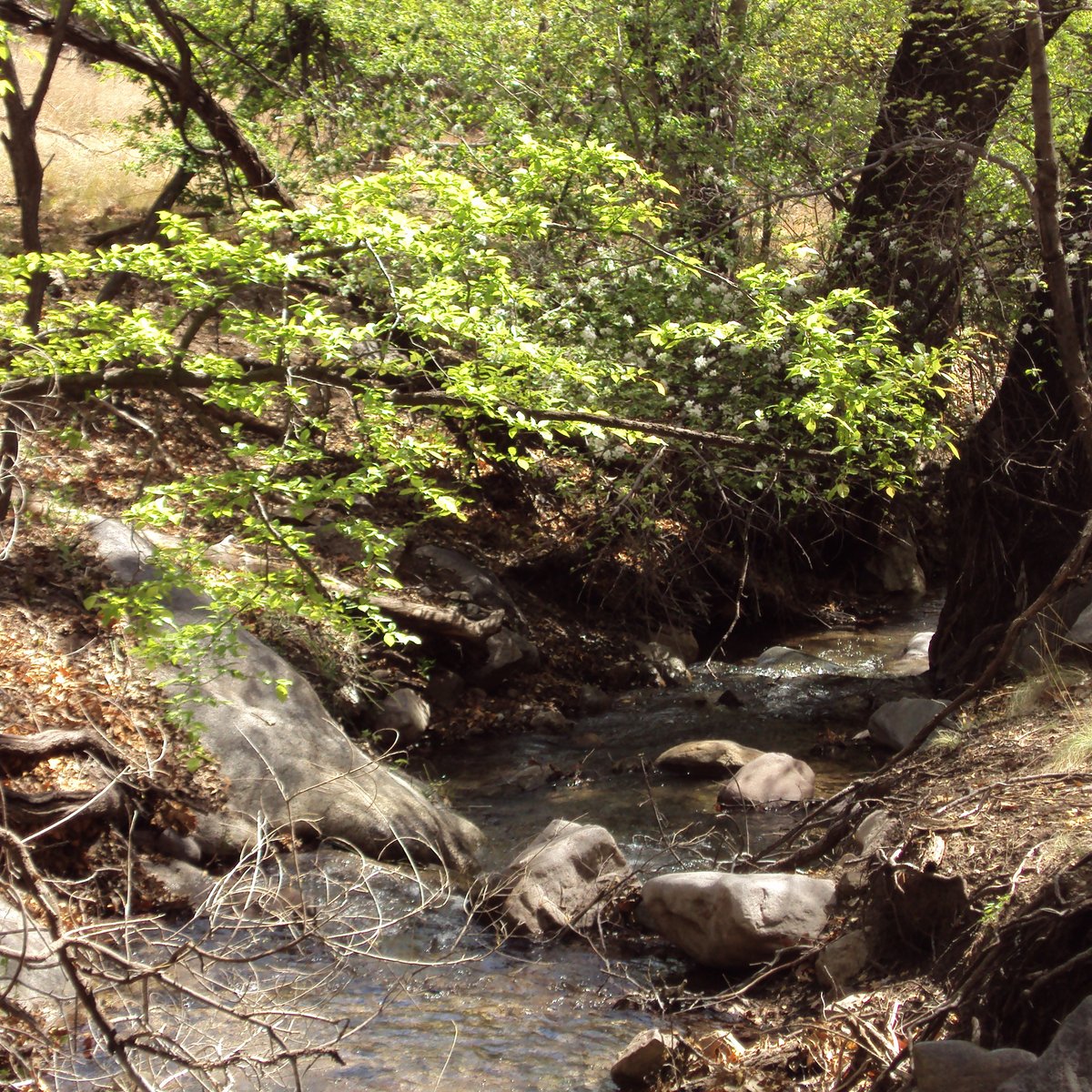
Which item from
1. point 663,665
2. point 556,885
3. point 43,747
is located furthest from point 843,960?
point 663,665

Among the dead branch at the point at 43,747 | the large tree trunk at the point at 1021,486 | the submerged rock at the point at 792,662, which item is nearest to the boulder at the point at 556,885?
the dead branch at the point at 43,747

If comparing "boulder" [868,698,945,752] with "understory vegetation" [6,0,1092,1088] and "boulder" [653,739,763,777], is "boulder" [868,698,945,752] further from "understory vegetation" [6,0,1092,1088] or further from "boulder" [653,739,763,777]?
"boulder" [653,739,763,777]

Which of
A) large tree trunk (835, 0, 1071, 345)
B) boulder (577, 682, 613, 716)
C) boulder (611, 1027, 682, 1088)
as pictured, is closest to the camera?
boulder (611, 1027, 682, 1088)

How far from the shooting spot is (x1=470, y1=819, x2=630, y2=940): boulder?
6.21 metres

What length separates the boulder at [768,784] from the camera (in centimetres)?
803

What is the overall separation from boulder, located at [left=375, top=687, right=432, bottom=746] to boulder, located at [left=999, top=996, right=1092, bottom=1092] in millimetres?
6451

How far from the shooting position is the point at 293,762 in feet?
23.9

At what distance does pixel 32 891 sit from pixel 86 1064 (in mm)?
1931

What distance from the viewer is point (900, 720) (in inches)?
363

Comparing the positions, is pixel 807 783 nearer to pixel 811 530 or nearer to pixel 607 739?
pixel 607 739

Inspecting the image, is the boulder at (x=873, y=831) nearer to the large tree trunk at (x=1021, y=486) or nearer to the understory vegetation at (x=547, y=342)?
the understory vegetation at (x=547, y=342)

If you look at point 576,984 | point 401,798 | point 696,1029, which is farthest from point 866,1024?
point 401,798

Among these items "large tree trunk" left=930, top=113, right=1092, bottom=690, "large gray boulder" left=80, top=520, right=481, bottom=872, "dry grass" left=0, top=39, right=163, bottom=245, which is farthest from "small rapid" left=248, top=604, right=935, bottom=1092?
"dry grass" left=0, top=39, right=163, bottom=245

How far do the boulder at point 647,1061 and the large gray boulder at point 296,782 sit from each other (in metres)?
2.40
